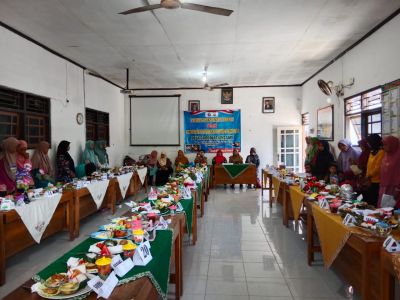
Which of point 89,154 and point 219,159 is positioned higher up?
point 89,154

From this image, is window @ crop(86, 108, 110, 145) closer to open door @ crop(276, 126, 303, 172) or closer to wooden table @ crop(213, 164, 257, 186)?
wooden table @ crop(213, 164, 257, 186)

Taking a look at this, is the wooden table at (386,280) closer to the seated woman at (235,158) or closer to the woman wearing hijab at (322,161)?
the woman wearing hijab at (322,161)

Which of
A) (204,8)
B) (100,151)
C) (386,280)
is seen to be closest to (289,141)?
(100,151)

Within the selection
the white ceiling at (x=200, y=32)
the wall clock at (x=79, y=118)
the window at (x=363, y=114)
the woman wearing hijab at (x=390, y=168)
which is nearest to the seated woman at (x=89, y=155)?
the wall clock at (x=79, y=118)

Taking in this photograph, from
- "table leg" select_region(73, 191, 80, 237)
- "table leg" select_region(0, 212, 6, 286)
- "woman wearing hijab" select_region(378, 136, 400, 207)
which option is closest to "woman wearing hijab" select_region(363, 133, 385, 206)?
"woman wearing hijab" select_region(378, 136, 400, 207)

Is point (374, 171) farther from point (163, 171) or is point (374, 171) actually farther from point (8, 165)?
point (163, 171)

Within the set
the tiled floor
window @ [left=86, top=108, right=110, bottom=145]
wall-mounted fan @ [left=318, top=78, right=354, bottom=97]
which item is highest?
wall-mounted fan @ [left=318, top=78, right=354, bottom=97]

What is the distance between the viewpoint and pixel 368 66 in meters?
5.01

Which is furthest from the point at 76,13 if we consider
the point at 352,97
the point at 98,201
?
the point at 352,97

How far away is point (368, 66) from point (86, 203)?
5380 millimetres

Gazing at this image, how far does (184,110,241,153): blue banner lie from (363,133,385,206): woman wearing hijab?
5724 millimetres

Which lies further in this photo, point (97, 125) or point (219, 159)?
point (219, 159)

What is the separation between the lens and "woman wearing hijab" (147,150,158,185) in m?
8.94

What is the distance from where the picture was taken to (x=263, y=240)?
427cm
